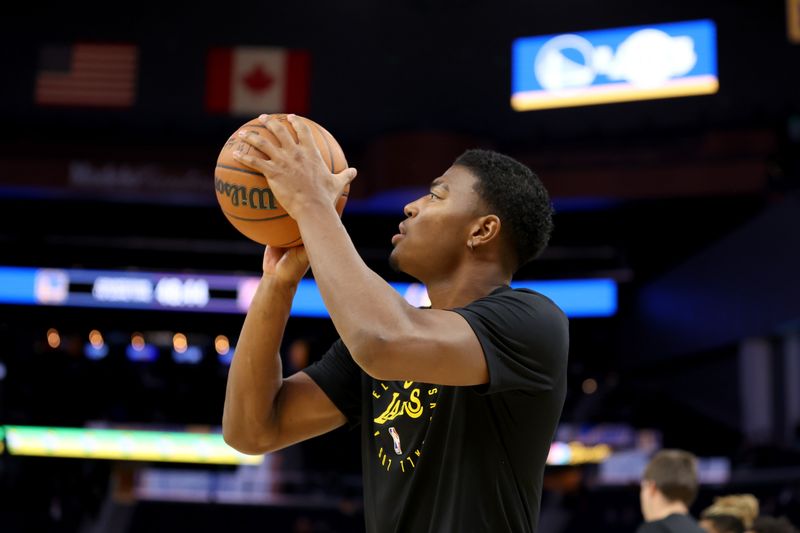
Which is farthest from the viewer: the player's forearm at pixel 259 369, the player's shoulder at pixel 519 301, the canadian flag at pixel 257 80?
the canadian flag at pixel 257 80

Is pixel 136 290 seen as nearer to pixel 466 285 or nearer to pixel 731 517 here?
pixel 731 517

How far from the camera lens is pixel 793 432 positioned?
46.7 feet

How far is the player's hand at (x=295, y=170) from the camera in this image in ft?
7.53

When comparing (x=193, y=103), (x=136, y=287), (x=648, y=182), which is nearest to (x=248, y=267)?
(x=136, y=287)

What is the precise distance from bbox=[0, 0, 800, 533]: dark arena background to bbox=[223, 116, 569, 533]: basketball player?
333 inches

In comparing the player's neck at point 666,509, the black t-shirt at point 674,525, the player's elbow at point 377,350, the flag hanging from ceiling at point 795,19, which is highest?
the flag hanging from ceiling at point 795,19

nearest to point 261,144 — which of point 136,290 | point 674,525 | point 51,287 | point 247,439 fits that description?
point 247,439

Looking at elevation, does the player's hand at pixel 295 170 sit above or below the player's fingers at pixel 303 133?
below

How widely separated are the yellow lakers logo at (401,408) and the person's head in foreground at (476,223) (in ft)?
0.98

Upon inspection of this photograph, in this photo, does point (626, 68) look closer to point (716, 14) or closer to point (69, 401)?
point (716, 14)

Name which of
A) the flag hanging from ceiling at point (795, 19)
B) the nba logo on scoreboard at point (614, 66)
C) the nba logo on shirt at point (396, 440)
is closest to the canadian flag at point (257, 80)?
the nba logo on scoreboard at point (614, 66)

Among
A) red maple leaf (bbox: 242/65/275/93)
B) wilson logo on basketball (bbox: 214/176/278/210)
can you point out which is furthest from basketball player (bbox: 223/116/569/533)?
red maple leaf (bbox: 242/65/275/93)

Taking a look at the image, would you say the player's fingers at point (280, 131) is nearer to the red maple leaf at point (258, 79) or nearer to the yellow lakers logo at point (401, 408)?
the yellow lakers logo at point (401, 408)

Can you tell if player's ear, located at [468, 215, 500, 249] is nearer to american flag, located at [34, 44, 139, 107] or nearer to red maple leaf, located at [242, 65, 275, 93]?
red maple leaf, located at [242, 65, 275, 93]
